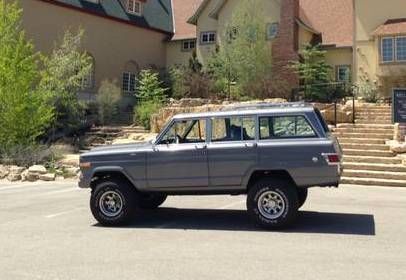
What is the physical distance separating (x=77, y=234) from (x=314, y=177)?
158 inches

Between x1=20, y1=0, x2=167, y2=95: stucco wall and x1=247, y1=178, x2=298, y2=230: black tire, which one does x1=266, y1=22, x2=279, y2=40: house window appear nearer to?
x1=20, y1=0, x2=167, y2=95: stucco wall

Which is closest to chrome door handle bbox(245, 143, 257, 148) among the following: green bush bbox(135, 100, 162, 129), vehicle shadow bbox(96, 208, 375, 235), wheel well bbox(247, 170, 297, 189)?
wheel well bbox(247, 170, 297, 189)

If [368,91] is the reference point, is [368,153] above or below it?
below

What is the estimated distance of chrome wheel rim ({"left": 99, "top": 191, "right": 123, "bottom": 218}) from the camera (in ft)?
34.1

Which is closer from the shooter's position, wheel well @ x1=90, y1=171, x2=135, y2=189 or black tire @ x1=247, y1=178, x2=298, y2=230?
black tire @ x1=247, y1=178, x2=298, y2=230

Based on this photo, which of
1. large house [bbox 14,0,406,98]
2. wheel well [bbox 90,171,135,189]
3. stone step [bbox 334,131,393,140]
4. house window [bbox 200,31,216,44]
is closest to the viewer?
wheel well [bbox 90,171,135,189]

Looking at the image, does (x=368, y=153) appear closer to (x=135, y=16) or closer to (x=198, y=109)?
(x=198, y=109)

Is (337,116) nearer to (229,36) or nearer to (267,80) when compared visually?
(267,80)

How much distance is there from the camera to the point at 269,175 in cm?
988

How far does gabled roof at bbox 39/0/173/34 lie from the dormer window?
368 millimetres

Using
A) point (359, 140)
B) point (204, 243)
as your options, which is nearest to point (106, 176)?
point (204, 243)

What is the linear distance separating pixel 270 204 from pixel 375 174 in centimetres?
835

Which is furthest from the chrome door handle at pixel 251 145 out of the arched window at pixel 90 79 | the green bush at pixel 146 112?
the arched window at pixel 90 79

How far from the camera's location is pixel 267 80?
102 feet
